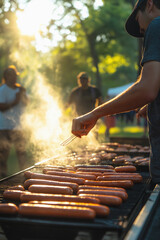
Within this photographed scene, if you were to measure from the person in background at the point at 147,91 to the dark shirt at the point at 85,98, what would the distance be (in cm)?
560

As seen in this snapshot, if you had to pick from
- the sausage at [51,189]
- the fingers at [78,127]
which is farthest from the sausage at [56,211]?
the fingers at [78,127]

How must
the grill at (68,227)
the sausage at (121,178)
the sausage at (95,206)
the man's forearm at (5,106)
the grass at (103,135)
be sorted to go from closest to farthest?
the grill at (68,227), the sausage at (95,206), the sausage at (121,178), the man's forearm at (5,106), the grass at (103,135)

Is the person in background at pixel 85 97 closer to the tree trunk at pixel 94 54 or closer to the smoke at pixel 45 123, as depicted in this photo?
the smoke at pixel 45 123

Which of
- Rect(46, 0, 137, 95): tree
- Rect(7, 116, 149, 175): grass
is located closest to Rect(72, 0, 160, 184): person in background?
Rect(7, 116, 149, 175): grass

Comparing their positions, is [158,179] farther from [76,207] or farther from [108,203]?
[76,207]

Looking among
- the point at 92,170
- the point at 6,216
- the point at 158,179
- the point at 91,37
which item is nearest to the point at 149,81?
the point at 158,179

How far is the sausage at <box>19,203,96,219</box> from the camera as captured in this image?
6.64ft

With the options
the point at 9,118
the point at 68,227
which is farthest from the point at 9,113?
the point at 68,227

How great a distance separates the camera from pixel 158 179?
2.54 meters

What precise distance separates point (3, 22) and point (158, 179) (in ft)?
35.5

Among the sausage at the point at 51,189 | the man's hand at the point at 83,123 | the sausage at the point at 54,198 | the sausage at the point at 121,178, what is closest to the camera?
the sausage at the point at 54,198

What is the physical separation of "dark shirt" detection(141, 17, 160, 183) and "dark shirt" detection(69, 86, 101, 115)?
5.84m

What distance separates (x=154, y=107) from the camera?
7.95 ft

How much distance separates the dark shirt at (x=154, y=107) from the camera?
7.07 ft
